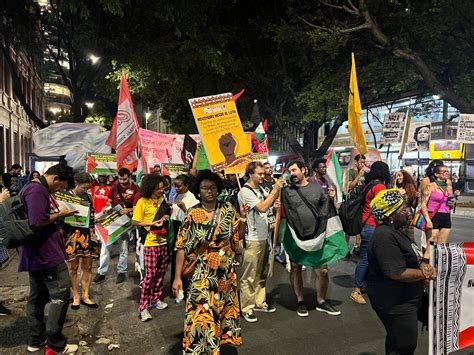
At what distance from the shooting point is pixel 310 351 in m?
3.89

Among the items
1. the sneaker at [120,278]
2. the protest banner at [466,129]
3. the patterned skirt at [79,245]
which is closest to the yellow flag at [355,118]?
the patterned skirt at [79,245]

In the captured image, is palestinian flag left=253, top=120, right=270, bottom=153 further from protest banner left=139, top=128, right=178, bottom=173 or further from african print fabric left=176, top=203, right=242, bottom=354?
african print fabric left=176, top=203, right=242, bottom=354

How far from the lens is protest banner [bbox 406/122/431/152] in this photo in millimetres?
9727

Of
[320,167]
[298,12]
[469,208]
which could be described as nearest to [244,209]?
[320,167]

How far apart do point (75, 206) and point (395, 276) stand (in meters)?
3.66

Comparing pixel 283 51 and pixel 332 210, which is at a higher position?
pixel 283 51

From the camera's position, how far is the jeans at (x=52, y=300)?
3572 mm

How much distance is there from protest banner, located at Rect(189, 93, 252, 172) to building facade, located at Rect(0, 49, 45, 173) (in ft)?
49.8

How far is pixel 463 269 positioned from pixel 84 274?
4421 millimetres

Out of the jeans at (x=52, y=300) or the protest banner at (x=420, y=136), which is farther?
the protest banner at (x=420, y=136)

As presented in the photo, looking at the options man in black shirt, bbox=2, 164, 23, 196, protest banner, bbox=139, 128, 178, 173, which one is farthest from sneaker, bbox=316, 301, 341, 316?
man in black shirt, bbox=2, 164, 23, 196

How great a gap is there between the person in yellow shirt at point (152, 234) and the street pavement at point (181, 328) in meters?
0.32

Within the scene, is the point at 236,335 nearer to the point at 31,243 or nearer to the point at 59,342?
the point at 59,342

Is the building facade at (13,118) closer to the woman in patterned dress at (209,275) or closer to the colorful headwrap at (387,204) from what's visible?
the woman in patterned dress at (209,275)
